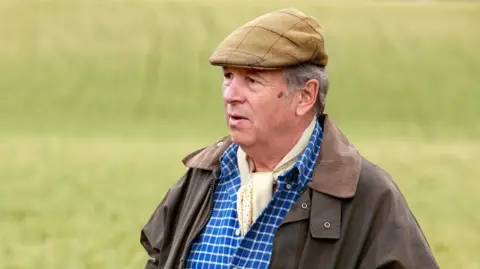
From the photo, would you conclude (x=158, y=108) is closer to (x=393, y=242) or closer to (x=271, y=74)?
(x=271, y=74)

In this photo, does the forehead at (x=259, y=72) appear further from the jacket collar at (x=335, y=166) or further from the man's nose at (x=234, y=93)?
the jacket collar at (x=335, y=166)

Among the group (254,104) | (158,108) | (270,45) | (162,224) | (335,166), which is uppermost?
(270,45)

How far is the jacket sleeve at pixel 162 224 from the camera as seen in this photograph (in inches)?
115

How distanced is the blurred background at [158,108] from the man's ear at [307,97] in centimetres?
487

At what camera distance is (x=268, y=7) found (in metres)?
17.9

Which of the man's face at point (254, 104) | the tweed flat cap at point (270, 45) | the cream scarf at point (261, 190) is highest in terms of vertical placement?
the tweed flat cap at point (270, 45)

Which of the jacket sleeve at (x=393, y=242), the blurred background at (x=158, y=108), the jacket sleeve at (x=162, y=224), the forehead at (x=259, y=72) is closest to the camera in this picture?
the jacket sleeve at (x=393, y=242)

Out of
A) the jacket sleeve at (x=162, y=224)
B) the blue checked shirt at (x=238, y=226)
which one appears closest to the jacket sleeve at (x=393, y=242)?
the blue checked shirt at (x=238, y=226)

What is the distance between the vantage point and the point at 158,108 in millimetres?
15102

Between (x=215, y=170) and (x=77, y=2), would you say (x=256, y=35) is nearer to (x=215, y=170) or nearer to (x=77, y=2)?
(x=215, y=170)

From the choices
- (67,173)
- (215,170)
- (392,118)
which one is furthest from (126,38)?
(215,170)

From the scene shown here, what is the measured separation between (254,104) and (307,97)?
170 millimetres

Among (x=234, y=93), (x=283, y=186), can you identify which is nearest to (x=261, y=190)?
(x=283, y=186)

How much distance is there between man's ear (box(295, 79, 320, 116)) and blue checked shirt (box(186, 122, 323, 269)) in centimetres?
8
